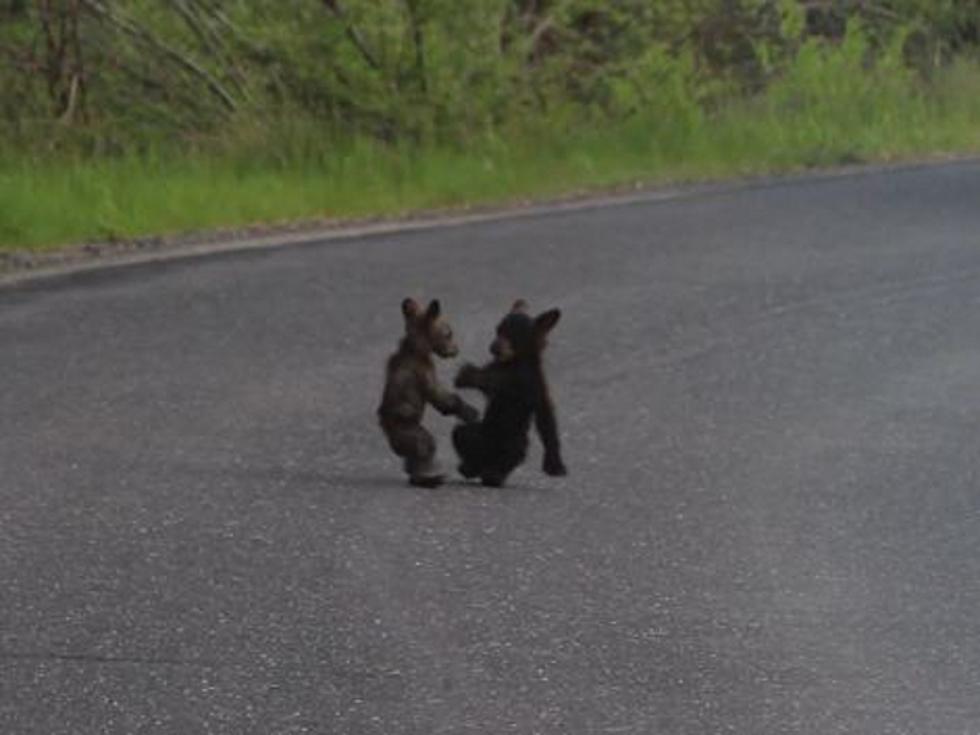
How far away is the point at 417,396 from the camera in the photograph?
10.5 meters

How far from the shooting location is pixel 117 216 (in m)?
18.2

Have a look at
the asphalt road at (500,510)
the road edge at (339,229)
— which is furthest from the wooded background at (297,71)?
the asphalt road at (500,510)

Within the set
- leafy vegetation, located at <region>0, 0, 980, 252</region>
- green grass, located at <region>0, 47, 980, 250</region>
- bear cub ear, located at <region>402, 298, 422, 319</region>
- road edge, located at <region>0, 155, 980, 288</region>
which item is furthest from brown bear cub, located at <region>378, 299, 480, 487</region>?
leafy vegetation, located at <region>0, 0, 980, 252</region>

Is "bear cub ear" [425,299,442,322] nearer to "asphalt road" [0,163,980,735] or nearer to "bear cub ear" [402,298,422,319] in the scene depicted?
"bear cub ear" [402,298,422,319]

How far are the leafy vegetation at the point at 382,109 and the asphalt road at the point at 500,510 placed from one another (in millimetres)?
2574

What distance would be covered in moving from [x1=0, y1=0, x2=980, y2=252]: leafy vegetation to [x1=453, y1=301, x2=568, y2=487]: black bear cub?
736 centimetres

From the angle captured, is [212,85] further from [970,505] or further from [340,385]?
[970,505]

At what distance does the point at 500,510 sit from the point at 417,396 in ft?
1.73

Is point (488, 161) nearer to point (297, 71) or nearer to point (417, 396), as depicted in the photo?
point (297, 71)

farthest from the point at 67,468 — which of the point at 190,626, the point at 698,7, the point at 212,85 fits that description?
the point at 698,7

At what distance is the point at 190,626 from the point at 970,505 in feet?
10.1

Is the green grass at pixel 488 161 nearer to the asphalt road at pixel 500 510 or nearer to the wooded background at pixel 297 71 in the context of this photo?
the wooded background at pixel 297 71

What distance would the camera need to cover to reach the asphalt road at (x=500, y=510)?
25.2 feet

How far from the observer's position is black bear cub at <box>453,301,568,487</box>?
34.3 feet
